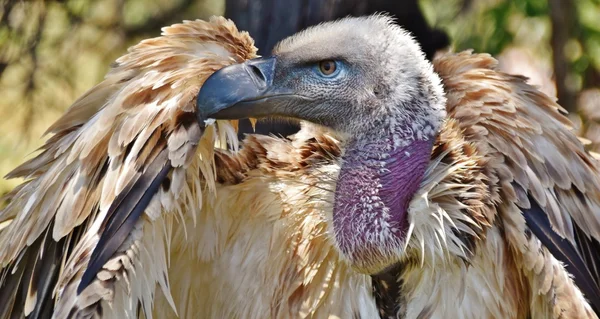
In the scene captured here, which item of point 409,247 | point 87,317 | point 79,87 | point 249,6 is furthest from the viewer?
point 79,87

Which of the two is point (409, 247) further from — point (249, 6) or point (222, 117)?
point (249, 6)

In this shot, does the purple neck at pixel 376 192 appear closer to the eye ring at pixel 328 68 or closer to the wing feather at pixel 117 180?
the eye ring at pixel 328 68

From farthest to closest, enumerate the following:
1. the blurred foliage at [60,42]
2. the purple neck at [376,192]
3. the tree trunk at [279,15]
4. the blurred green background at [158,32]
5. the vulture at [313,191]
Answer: the blurred foliage at [60,42] → the blurred green background at [158,32] → the tree trunk at [279,15] → the purple neck at [376,192] → the vulture at [313,191]

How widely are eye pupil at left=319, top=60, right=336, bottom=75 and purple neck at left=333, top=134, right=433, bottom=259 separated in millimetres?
270

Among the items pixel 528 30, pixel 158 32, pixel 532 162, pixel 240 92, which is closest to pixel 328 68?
pixel 240 92

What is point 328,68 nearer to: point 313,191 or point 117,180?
point 313,191

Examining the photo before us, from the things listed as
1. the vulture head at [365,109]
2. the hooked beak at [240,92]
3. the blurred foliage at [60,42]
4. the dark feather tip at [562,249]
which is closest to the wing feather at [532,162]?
the dark feather tip at [562,249]

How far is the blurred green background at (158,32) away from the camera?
5.33m

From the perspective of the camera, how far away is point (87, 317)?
2.99 meters

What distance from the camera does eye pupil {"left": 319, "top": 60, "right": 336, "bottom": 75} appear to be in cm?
338

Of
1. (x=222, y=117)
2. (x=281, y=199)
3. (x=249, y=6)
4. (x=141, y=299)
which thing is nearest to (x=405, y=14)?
(x=249, y=6)

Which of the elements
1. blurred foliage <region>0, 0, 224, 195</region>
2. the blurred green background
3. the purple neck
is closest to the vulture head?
the purple neck

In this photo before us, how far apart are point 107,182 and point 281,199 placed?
693mm

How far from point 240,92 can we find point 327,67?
14.1 inches
